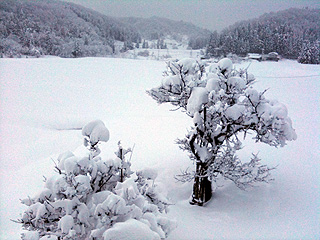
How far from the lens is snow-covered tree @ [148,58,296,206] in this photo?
279 cm

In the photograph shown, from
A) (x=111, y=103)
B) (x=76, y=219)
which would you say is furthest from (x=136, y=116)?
(x=76, y=219)

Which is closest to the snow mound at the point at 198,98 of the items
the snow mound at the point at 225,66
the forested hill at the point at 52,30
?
the snow mound at the point at 225,66

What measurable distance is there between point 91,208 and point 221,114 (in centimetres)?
197

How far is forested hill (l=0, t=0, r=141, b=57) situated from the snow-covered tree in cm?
2036

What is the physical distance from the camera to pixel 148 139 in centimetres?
656

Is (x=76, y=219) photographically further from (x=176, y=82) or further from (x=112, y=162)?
(x=176, y=82)

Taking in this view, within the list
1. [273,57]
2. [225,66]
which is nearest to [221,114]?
[225,66]

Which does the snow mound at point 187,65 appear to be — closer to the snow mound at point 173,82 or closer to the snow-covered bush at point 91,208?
the snow mound at point 173,82

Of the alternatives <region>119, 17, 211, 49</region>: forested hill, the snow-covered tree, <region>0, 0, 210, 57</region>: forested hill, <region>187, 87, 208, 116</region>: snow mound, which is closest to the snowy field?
the snow-covered tree

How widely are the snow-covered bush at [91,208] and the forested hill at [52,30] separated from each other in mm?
21004

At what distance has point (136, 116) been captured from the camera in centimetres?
950

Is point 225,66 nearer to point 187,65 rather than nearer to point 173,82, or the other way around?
point 187,65

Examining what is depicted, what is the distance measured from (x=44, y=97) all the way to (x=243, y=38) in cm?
1789

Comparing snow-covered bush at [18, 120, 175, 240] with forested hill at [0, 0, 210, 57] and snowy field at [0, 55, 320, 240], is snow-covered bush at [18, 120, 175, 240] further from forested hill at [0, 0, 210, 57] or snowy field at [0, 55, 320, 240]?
forested hill at [0, 0, 210, 57]
